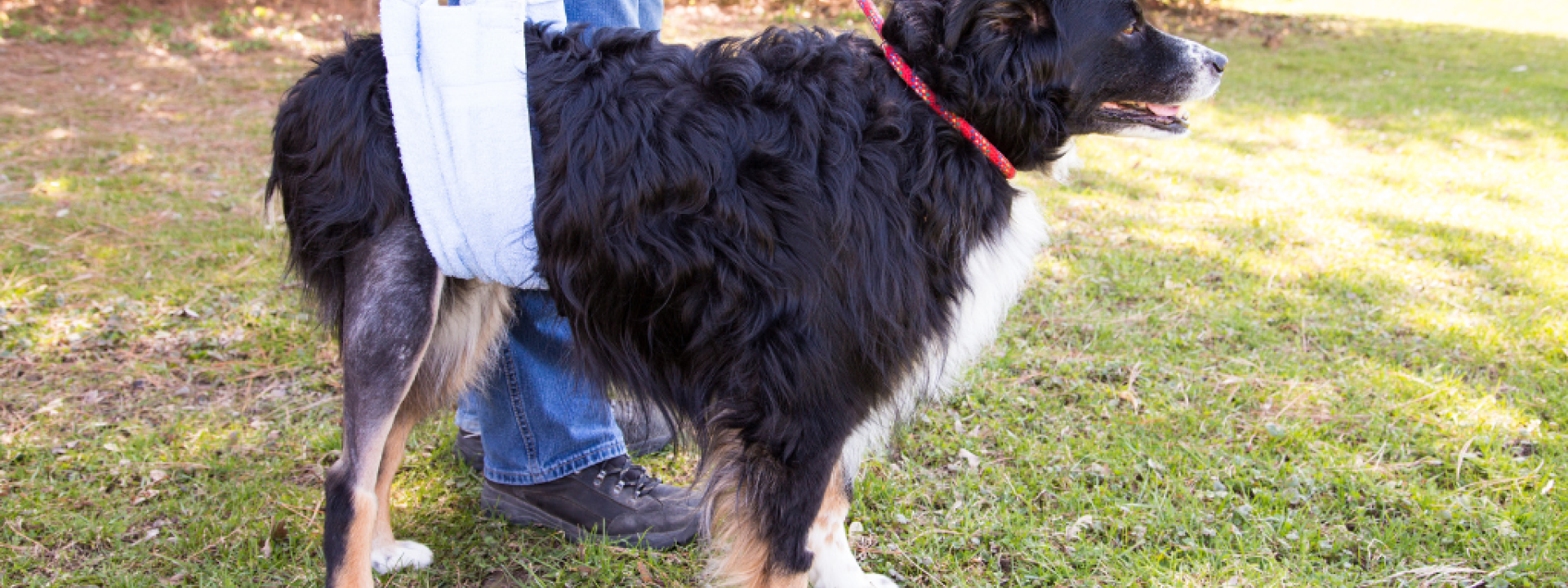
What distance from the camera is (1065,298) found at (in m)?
4.21

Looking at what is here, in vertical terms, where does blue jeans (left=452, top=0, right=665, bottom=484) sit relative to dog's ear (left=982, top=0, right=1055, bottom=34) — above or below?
below

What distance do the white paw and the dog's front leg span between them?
1.07 metres

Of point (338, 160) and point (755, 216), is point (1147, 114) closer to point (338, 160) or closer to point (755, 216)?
point (755, 216)

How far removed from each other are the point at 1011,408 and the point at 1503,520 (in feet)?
4.69

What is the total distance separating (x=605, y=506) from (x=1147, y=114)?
182 centimetres

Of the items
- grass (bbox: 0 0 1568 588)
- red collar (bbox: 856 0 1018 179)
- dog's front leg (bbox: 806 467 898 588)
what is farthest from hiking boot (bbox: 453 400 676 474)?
red collar (bbox: 856 0 1018 179)

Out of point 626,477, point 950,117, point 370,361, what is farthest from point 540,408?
point 950,117

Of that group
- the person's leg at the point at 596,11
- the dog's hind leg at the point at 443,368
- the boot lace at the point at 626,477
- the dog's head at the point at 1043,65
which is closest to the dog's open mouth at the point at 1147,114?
the dog's head at the point at 1043,65

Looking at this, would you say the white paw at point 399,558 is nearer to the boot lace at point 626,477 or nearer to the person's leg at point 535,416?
the person's leg at point 535,416

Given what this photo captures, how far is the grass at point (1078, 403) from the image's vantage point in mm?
2592

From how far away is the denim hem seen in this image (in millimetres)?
2748

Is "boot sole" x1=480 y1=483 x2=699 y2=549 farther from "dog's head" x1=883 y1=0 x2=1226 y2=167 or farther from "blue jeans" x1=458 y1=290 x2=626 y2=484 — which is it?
"dog's head" x1=883 y1=0 x2=1226 y2=167

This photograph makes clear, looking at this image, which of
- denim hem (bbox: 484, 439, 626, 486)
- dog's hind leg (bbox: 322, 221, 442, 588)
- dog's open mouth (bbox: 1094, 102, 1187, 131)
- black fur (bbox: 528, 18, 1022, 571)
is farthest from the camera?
denim hem (bbox: 484, 439, 626, 486)

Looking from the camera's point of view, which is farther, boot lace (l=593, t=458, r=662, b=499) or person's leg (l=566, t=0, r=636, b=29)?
boot lace (l=593, t=458, r=662, b=499)
